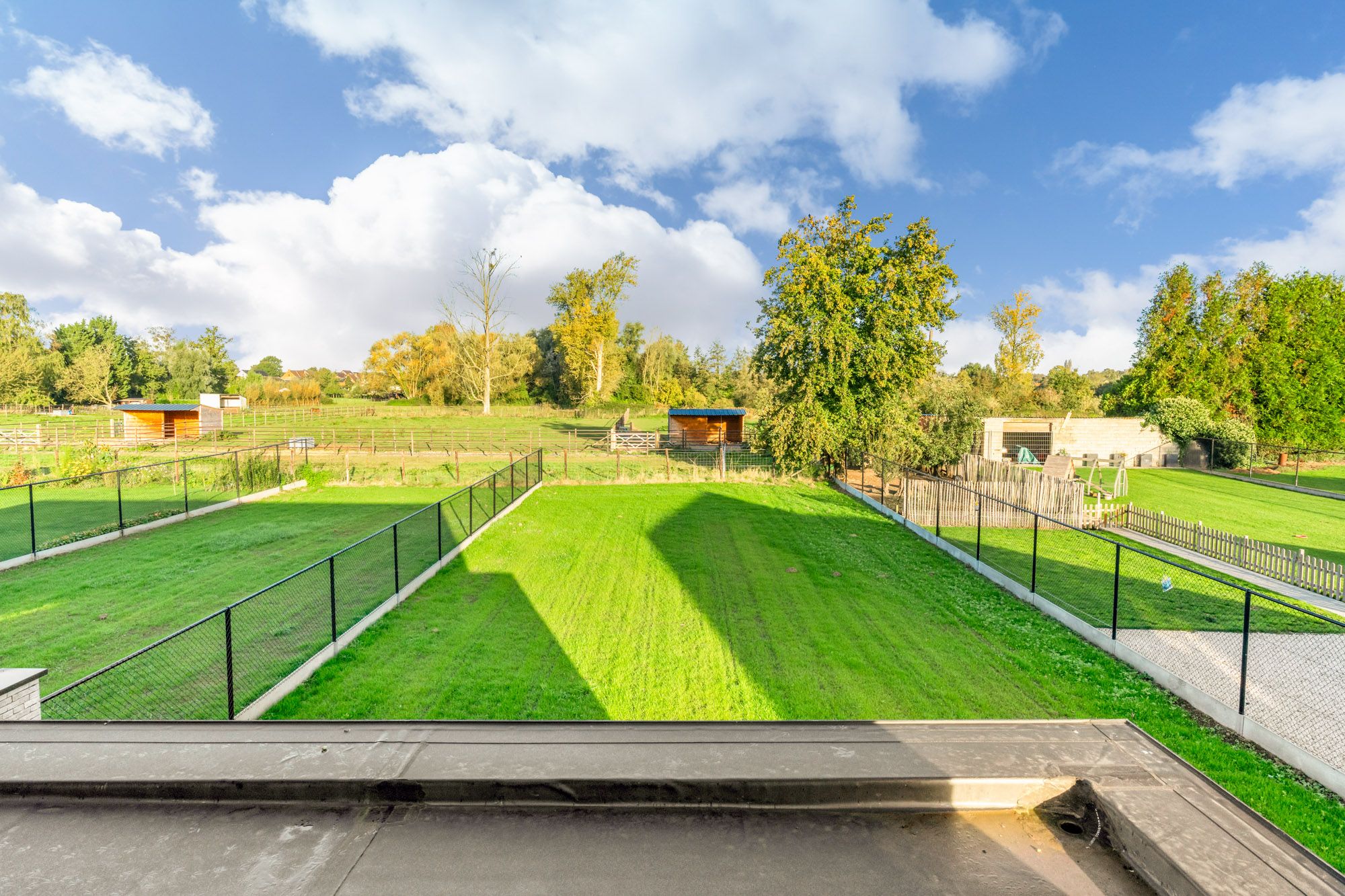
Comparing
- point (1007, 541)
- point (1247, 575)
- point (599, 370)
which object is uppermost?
point (599, 370)

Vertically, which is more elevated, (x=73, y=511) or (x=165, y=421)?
(x=165, y=421)

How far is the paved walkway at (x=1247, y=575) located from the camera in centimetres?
1031

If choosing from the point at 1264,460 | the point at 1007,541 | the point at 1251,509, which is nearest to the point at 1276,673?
the point at 1007,541

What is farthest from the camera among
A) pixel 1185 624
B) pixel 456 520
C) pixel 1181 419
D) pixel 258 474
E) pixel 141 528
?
pixel 1181 419

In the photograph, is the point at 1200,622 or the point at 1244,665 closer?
the point at 1244,665

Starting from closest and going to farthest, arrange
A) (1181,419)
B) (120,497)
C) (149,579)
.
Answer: (149,579) → (120,497) → (1181,419)

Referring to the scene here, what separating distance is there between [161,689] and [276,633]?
1633 mm

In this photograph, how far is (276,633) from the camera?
8156mm

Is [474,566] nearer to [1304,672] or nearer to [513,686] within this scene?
[513,686]

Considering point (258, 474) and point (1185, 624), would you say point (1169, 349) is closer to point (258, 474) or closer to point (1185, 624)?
point (1185, 624)

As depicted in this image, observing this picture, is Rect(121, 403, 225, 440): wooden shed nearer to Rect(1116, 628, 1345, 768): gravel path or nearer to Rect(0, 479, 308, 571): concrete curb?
Rect(0, 479, 308, 571): concrete curb

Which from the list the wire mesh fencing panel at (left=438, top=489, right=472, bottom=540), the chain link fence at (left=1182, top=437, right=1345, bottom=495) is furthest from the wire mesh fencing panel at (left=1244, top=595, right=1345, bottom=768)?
A: the chain link fence at (left=1182, top=437, right=1345, bottom=495)

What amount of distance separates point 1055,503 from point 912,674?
11.5 m

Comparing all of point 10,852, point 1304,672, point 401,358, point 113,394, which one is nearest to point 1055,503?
point 1304,672
